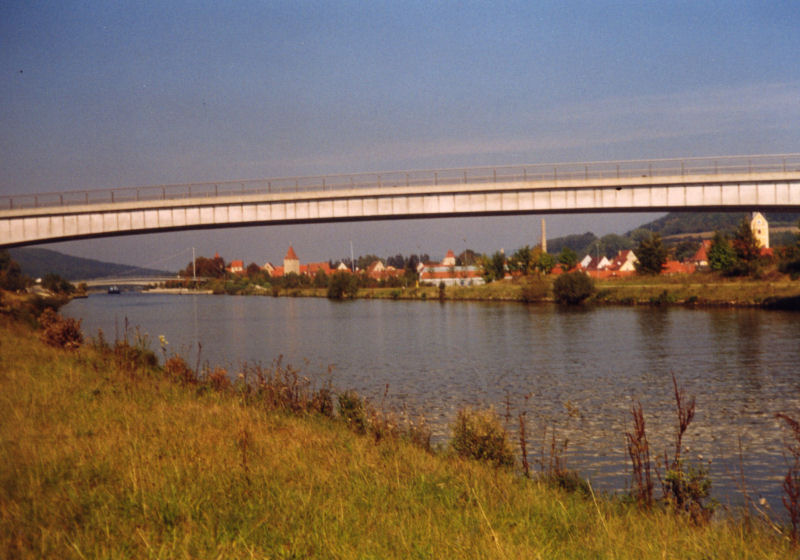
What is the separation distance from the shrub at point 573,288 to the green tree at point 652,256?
17709mm

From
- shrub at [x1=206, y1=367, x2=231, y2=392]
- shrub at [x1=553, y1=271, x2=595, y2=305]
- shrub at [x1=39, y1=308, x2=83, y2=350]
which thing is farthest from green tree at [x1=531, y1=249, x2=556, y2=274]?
shrub at [x1=206, y1=367, x2=231, y2=392]

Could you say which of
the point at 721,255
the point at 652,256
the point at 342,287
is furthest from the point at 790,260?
the point at 342,287

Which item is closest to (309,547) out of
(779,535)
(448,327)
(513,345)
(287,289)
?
(779,535)

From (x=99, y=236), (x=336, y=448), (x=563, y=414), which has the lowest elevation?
(x=563, y=414)

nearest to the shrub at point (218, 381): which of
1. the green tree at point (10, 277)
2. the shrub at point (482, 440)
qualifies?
the shrub at point (482, 440)

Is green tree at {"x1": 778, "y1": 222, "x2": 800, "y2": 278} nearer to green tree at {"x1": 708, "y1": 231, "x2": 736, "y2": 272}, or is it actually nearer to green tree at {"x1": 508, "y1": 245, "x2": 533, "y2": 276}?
green tree at {"x1": 708, "y1": 231, "x2": 736, "y2": 272}

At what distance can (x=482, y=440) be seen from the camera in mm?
11516

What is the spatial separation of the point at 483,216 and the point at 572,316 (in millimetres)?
22041

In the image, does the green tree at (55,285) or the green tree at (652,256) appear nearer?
the green tree at (652,256)

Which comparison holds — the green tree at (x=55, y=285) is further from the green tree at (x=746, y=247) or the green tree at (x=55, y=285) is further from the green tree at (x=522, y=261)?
the green tree at (x=746, y=247)

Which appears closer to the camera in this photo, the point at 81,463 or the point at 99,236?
the point at 81,463

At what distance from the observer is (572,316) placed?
5756cm

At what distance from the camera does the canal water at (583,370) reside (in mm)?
14906

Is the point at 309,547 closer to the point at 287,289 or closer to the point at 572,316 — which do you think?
the point at 572,316
